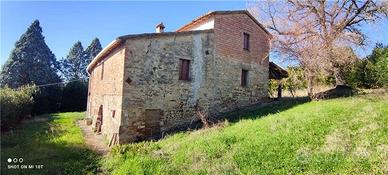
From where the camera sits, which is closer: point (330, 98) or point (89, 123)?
point (330, 98)

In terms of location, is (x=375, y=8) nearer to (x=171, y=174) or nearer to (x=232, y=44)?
(x=232, y=44)

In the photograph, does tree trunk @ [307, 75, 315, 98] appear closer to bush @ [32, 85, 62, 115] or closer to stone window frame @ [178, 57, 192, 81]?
stone window frame @ [178, 57, 192, 81]

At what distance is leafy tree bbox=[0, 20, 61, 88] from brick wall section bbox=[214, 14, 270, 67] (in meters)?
23.1

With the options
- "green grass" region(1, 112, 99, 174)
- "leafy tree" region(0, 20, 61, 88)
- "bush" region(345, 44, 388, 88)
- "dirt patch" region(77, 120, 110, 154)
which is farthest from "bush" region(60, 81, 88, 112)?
"bush" region(345, 44, 388, 88)

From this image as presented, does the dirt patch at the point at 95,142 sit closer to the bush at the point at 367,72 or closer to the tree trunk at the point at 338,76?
the tree trunk at the point at 338,76

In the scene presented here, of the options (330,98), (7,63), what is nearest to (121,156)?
(330,98)

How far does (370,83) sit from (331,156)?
45.7ft

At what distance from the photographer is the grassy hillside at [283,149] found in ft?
25.1

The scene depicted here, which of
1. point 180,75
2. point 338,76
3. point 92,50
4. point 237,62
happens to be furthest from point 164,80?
point 92,50

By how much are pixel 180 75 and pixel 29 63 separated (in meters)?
24.4

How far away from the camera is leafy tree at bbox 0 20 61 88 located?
Answer: 3192 centimetres

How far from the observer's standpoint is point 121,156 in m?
10.5

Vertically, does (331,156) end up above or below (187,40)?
below

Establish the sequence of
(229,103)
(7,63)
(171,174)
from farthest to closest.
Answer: (7,63), (229,103), (171,174)
